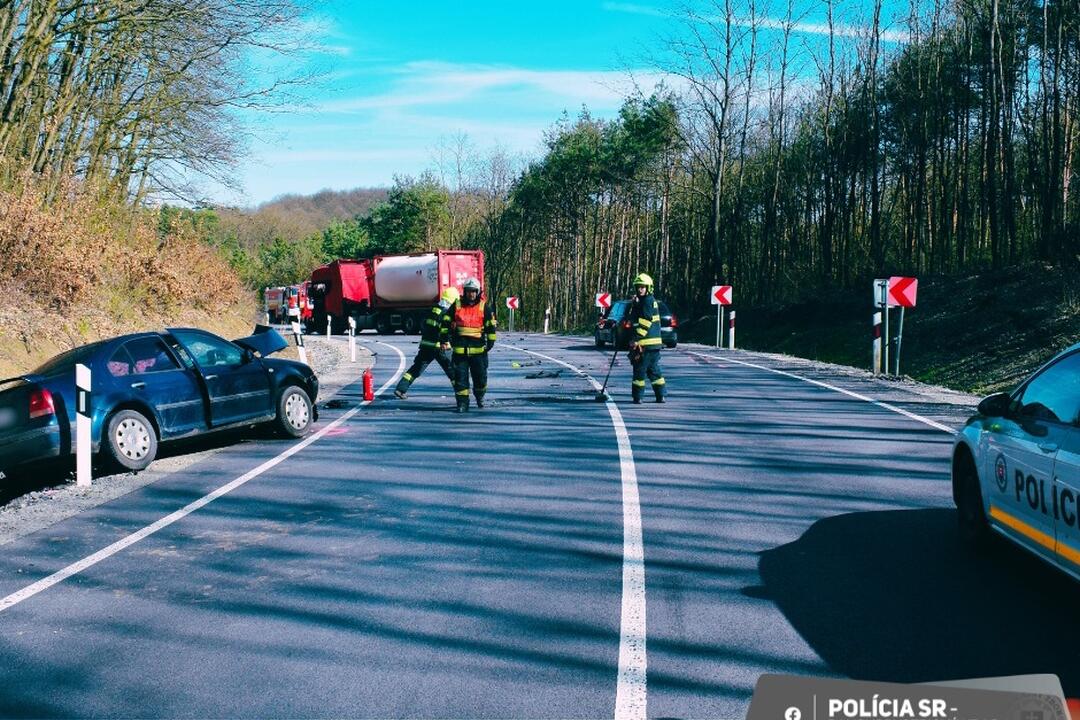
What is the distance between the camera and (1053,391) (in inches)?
222

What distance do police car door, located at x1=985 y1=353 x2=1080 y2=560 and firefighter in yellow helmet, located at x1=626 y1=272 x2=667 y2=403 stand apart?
31.4 feet

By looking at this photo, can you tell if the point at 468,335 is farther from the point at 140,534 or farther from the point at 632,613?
the point at 632,613

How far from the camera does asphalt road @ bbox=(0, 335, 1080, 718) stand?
176 inches

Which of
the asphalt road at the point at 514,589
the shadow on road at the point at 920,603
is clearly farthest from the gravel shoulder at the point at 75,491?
the shadow on road at the point at 920,603

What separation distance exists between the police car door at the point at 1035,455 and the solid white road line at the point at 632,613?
2106 mm

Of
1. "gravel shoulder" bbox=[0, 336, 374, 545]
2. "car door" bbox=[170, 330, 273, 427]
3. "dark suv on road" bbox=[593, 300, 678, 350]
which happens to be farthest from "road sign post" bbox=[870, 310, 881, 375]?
"car door" bbox=[170, 330, 273, 427]

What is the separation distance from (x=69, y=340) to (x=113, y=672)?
606 inches

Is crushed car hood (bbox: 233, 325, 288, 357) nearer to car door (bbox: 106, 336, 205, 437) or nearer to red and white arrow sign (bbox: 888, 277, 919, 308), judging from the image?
car door (bbox: 106, 336, 205, 437)

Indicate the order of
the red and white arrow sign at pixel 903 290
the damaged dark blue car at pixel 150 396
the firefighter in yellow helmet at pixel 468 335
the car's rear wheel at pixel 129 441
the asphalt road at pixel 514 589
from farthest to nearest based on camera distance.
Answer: the red and white arrow sign at pixel 903 290 → the firefighter in yellow helmet at pixel 468 335 → the car's rear wheel at pixel 129 441 → the damaged dark blue car at pixel 150 396 → the asphalt road at pixel 514 589

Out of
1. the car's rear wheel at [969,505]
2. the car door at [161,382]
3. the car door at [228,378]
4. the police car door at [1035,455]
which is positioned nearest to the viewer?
the police car door at [1035,455]

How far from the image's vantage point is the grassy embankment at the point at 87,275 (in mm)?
18141

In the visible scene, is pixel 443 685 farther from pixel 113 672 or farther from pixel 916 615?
pixel 916 615

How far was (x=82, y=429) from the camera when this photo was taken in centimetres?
973

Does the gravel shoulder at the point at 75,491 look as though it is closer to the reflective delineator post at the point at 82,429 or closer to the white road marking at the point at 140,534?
the reflective delineator post at the point at 82,429
